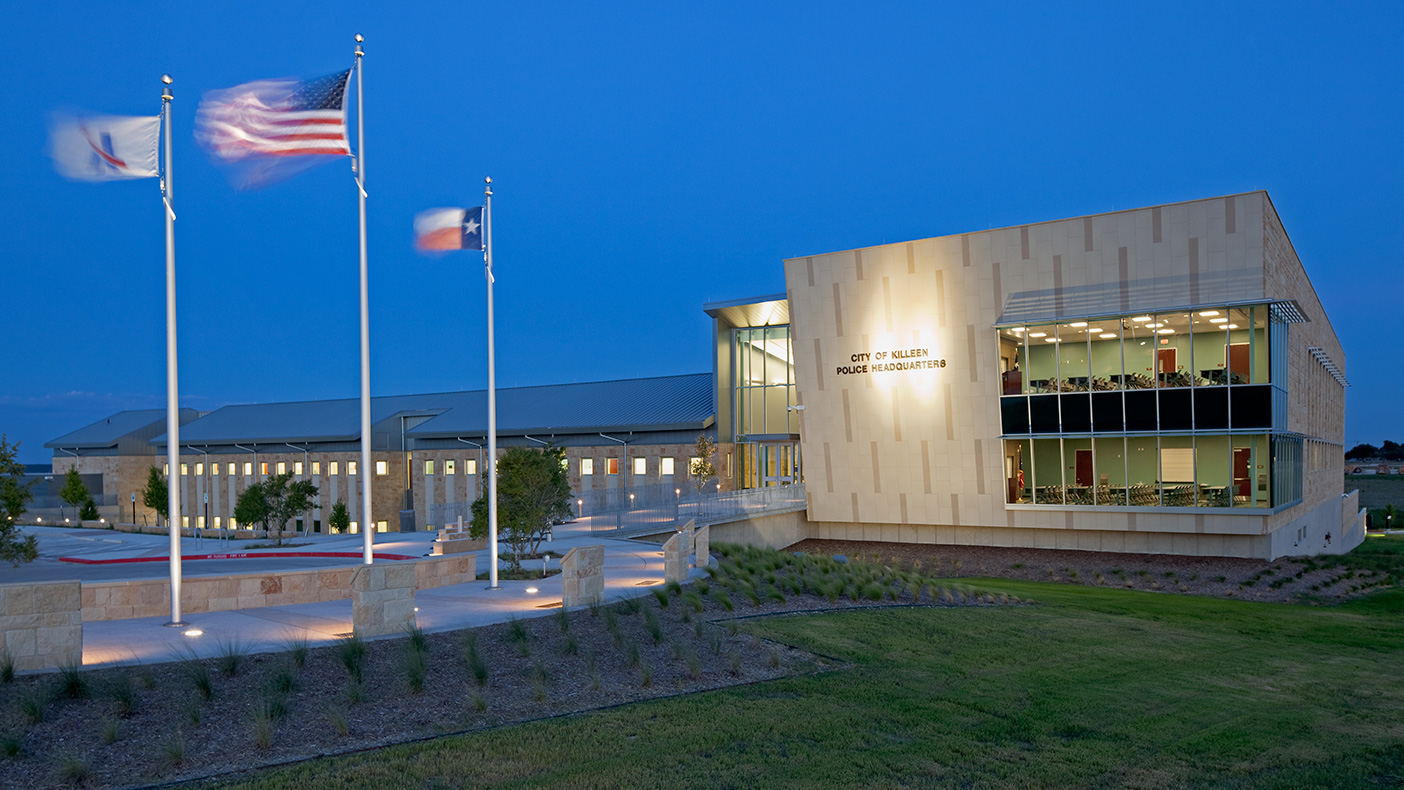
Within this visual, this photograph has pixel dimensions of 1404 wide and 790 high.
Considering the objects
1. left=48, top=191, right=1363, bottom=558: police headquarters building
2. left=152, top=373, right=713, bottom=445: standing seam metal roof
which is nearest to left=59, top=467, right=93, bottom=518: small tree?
left=152, top=373, right=713, bottom=445: standing seam metal roof

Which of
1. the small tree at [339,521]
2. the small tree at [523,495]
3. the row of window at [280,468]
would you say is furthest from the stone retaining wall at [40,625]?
the row of window at [280,468]

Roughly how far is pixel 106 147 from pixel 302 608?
26.4 ft

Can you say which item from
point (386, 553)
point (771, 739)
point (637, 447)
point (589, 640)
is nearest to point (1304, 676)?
point (771, 739)

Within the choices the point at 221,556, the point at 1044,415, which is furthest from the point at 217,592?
the point at 1044,415

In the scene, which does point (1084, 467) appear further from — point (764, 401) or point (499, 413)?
point (499, 413)

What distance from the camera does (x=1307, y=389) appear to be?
37.6 meters

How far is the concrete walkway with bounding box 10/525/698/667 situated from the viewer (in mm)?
12055

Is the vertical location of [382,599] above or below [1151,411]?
below

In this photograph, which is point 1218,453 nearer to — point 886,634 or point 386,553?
point 886,634

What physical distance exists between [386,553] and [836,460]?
61.4ft

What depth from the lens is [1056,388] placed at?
3184 cm

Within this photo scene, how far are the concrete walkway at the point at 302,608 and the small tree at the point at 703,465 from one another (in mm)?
11217

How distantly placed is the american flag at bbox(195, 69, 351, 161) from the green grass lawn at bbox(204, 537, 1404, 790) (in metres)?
9.43

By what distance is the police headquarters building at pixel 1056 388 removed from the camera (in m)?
29.4
